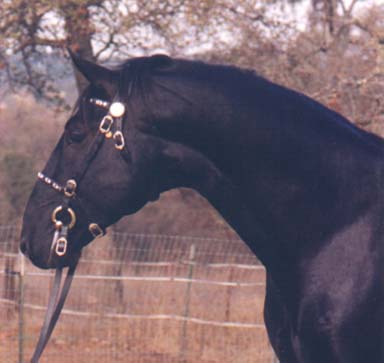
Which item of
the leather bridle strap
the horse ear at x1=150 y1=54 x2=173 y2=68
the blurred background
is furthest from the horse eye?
the blurred background

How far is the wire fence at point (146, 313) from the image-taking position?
31.4 feet

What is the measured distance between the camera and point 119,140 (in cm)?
269

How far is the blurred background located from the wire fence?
0.02 metres

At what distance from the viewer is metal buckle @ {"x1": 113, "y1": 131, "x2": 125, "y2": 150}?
269 cm

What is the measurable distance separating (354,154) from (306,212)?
0.85 feet

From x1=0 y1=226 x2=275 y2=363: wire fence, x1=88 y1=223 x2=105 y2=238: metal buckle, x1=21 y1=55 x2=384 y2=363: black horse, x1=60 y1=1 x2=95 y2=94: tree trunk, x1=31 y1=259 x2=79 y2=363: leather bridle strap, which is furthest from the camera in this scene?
x1=60 y1=1 x2=95 y2=94: tree trunk

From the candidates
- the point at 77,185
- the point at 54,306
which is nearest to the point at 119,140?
the point at 77,185

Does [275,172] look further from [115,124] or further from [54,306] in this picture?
[54,306]

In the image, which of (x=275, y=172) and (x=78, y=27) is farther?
(x=78, y=27)

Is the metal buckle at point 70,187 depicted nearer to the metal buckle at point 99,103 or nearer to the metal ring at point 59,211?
the metal ring at point 59,211

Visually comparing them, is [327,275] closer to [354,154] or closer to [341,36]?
[354,154]

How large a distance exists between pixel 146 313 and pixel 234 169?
778cm

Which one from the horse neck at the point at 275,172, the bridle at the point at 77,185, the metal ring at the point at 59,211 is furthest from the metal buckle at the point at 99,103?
the metal ring at the point at 59,211

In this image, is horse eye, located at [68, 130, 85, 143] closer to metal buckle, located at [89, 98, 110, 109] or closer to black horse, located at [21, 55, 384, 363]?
black horse, located at [21, 55, 384, 363]
